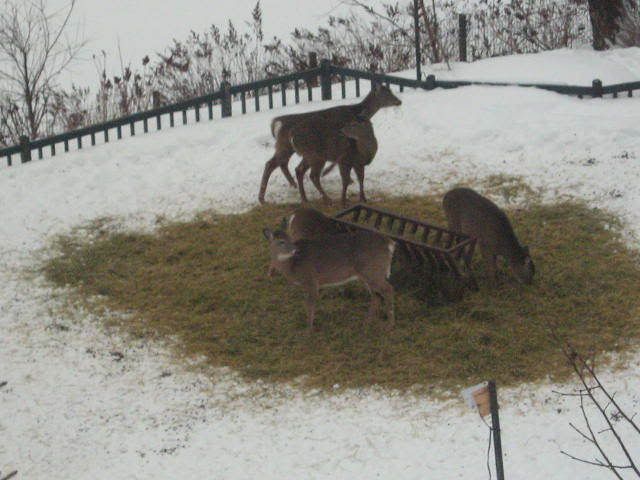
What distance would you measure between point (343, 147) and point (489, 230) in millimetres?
2532

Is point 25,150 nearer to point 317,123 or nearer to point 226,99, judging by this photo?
point 226,99

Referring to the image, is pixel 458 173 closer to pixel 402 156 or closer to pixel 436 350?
pixel 402 156

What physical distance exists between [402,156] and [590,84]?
445 cm

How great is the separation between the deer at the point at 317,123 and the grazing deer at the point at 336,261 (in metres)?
2.76

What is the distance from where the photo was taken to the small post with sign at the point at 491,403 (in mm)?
4785

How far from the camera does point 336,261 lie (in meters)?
9.02

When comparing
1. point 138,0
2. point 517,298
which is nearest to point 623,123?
point 517,298

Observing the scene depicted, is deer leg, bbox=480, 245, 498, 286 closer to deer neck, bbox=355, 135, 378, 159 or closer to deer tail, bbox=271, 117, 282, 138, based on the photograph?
deer neck, bbox=355, 135, 378, 159

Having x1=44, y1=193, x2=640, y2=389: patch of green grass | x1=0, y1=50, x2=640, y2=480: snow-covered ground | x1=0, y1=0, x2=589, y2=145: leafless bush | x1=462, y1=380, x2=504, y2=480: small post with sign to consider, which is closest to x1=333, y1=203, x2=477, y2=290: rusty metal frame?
x1=44, y1=193, x2=640, y2=389: patch of green grass

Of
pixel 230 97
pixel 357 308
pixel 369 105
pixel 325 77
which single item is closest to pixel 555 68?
pixel 325 77

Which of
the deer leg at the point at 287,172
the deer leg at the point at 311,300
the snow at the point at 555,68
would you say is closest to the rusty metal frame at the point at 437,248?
the deer leg at the point at 311,300

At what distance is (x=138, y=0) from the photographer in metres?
34.2

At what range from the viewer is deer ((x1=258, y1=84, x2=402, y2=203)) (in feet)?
38.2

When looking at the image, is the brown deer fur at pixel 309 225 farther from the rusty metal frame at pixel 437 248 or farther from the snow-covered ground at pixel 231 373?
the snow-covered ground at pixel 231 373
